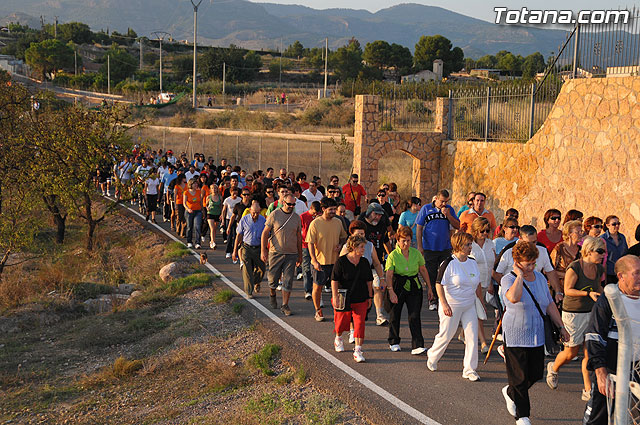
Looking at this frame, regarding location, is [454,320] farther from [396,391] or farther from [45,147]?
[45,147]

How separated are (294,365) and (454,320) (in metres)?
2.04

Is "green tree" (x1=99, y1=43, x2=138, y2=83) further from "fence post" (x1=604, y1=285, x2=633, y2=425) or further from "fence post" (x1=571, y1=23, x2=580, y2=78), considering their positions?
"fence post" (x1=604, y1=285, x2=633, y2=425)

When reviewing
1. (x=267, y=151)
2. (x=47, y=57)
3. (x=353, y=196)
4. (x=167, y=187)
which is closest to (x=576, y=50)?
(x=353, y=196)

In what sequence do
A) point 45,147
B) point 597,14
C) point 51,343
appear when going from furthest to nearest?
point 45,147 → point 597,14 → point 51,343

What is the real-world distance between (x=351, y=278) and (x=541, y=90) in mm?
9039

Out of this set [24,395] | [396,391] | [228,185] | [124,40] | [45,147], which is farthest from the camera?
[124,40]

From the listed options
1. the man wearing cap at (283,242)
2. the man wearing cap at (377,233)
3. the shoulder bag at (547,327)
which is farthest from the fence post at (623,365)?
the man wearing cap at (283,242)

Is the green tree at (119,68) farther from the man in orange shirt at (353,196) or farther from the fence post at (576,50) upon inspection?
the fence post at (576,50)

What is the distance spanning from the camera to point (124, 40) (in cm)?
14962

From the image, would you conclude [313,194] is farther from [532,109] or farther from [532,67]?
[532,67]

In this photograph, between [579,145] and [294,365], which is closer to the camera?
[294,365]

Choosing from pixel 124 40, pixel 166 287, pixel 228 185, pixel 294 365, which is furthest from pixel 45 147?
pixel 124 40

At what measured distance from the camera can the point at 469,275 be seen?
23.7ft

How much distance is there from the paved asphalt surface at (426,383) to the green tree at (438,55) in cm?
8714
